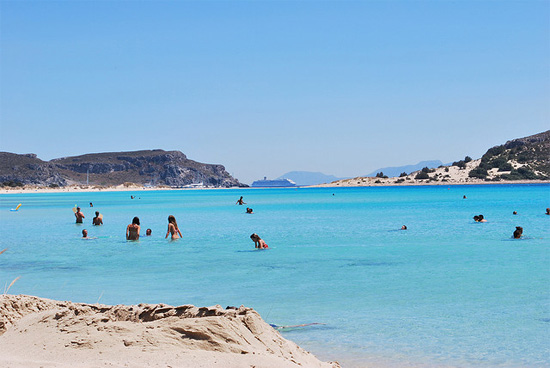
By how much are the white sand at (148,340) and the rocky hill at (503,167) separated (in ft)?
572

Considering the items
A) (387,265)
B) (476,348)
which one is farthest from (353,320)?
(387,265)

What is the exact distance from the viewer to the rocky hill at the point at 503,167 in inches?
6663

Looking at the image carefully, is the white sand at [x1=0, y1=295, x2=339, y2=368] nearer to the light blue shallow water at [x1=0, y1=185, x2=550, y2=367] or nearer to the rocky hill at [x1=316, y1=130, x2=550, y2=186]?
the light blue shallow water at [x1=0, y1=185, x2=550, y2=367]

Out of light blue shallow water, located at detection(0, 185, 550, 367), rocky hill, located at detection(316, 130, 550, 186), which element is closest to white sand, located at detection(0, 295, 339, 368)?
light blue shallow water, located at detection(0, 185, 550, 367)

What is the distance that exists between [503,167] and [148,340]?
185190 millimetres

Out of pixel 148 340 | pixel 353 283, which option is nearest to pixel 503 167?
pixel 353 283

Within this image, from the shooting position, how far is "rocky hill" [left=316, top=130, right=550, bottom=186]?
169m

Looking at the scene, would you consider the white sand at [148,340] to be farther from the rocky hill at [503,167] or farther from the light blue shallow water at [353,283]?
the rocky hill at [503,167]

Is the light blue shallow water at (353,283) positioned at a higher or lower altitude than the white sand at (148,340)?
lower

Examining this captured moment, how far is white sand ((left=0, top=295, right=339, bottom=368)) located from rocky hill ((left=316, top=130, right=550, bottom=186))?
174248 millimetres

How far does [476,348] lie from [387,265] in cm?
864

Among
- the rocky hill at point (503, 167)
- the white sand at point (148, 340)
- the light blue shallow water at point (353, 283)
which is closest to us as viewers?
the white sand at point (148, 340)

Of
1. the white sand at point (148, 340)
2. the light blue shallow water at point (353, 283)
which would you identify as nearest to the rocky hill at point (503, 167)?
the light blue shallow water at point (353, 283)

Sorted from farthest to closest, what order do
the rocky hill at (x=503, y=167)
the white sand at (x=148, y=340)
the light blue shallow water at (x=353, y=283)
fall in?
the rocky hill at (x=503, y=167), the light blue shallow water at (x=353, y=283), the white sand at (x=148, y=340)
